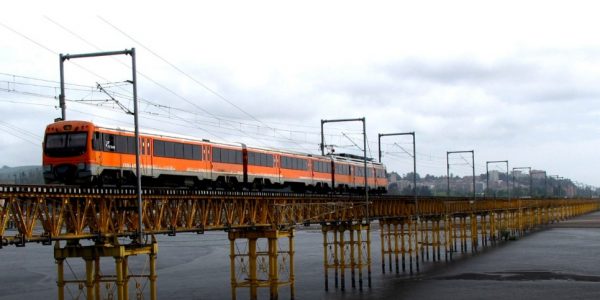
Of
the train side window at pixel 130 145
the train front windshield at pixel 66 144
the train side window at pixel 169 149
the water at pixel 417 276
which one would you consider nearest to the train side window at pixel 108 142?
the train front windshield at pixel 66 144

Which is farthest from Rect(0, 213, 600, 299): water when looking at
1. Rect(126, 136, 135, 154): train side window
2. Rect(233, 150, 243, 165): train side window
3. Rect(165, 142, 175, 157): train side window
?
Rect(126, 136, 135, 154): train side window

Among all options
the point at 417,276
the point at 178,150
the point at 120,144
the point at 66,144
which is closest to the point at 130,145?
the point at 120,144

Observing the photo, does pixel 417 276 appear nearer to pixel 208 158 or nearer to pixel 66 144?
pixel 208 158

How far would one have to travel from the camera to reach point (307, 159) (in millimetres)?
68938

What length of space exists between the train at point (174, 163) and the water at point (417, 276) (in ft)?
31.3

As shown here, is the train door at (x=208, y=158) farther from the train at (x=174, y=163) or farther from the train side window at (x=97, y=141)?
the train side window at (x=97, y=141)

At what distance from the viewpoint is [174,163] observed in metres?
47.7

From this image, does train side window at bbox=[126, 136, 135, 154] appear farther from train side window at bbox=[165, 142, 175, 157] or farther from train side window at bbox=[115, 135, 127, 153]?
train side window at bbox=[165, 142, 175, 157]

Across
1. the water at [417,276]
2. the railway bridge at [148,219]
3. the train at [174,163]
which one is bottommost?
the water at [417,276]

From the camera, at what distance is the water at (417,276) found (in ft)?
209

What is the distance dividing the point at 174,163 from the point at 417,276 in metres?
37.4

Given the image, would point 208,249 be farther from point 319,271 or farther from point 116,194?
point 116,194

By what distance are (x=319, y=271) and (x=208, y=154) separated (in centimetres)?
3451

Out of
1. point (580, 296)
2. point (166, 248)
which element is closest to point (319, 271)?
point (580, 296)
